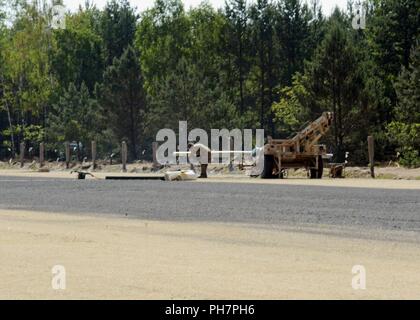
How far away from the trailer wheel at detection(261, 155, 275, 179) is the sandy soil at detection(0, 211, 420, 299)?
26.5 metres

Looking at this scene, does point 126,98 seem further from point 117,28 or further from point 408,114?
point 117,28

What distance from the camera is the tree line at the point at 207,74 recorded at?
61.3 m

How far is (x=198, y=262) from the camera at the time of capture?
1462 cm

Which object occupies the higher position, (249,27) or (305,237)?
(249,27)

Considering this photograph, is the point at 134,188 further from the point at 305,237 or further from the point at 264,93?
the point at 264,93

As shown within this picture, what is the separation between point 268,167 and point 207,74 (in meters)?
50.5

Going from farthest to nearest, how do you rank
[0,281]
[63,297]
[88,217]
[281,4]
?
[281,4] → [88,217] → [0,281] → [63,297]

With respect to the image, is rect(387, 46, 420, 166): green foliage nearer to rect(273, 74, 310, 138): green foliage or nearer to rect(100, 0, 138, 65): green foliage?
rect(273, 74, 310, 138): green foliage

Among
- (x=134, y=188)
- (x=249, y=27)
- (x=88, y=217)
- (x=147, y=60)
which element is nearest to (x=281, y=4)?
(x=249, y=27)

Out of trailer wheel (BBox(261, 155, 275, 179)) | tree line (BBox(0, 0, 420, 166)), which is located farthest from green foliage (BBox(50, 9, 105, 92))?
trailer wheel (BBox(261, 155, 275, 179))

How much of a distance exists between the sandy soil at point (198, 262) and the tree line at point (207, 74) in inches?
1408

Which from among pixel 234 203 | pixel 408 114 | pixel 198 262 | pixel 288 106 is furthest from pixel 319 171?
pixel 288 106
